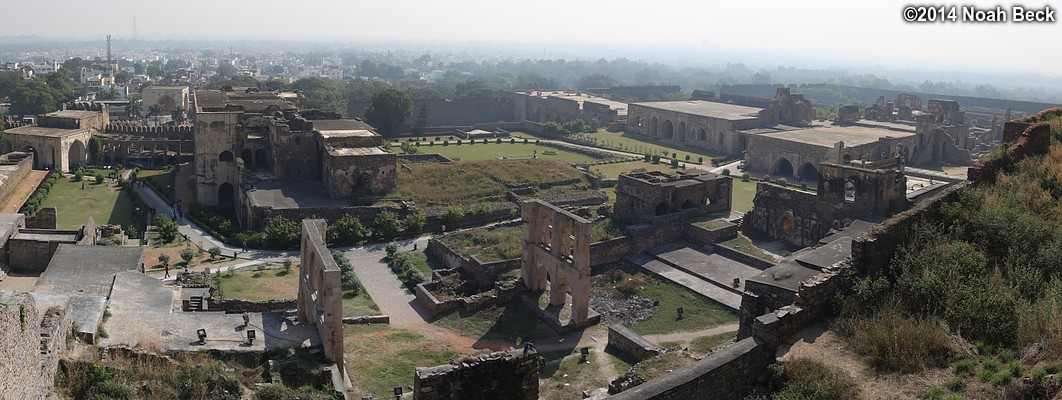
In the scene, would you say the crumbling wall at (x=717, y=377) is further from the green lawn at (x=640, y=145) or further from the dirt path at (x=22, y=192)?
the green lawn at (x=640, y=145)

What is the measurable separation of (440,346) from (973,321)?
43.6 feet

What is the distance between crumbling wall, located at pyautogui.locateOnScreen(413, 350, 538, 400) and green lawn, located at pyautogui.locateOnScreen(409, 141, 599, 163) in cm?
3963

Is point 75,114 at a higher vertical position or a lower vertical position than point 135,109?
higher

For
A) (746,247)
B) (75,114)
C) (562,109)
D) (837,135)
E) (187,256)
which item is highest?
(562,109)

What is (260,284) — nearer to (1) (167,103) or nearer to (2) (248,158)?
(2) (248,158)

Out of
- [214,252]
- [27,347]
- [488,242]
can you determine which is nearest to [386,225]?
[488,242]

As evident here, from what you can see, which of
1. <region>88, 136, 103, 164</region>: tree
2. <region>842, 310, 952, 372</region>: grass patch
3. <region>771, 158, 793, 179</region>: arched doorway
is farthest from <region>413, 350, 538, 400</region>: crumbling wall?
<region>88, 136, 103, 164</region>: tree

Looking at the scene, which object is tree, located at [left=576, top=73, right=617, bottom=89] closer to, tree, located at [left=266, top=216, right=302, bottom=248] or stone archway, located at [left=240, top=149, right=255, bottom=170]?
stone archway, located at [left=240, top=149, right=255, bottom=170]

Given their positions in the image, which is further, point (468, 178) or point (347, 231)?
point (468, 178)

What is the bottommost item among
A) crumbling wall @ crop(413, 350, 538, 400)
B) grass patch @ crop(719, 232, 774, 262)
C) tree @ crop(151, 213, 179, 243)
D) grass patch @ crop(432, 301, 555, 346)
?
grass patch @ crop(432, 301, 555, 346)

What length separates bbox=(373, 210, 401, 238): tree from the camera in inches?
1237

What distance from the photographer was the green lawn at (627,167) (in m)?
47.2

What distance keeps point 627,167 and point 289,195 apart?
21.8 m

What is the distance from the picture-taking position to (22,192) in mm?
37156
